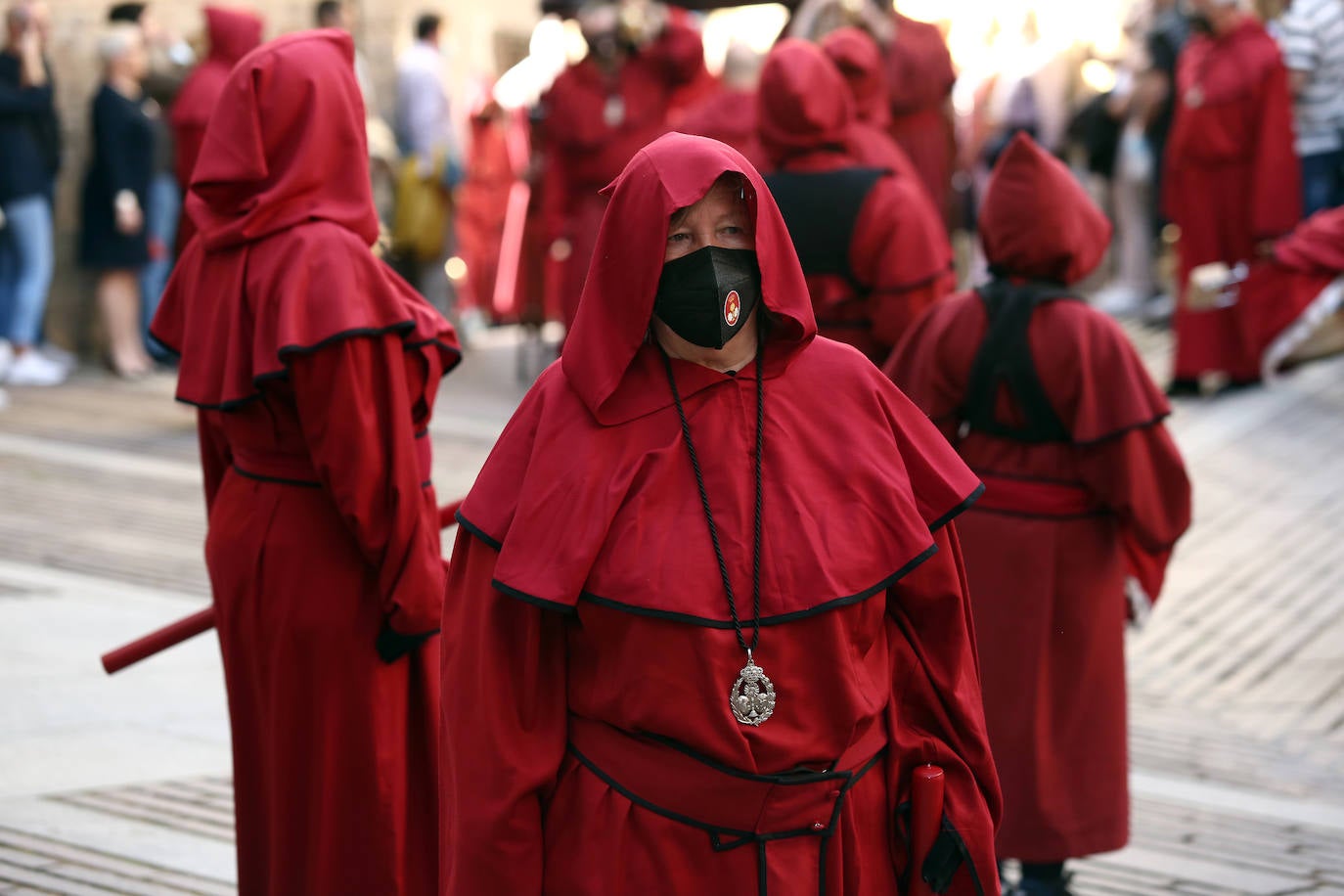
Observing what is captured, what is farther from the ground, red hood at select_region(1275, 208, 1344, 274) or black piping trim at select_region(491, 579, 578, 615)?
black piping trim at select_region(491, 579, 578, 615)

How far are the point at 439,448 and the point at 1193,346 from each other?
4816 millimetres

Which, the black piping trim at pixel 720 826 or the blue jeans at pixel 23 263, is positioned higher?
the black piping trim at pixel 720 826

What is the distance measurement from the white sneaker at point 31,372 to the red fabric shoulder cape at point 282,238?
885 centimetres

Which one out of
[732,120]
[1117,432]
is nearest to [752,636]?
[1117,432]

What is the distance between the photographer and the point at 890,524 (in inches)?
113

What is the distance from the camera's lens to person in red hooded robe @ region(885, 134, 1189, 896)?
4.86 m

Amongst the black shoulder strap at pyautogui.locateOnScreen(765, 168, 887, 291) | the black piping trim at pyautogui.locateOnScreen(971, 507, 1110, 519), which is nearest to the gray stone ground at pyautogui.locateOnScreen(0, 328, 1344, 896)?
the black piping trim at pyautogui.locateOnScreen(971, 507, 1110, 519)

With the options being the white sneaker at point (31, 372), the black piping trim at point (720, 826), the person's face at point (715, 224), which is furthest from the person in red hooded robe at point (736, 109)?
the black piping trim at point (720, 826)

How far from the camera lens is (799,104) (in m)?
6.34

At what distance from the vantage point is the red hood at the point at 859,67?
8.08 metres

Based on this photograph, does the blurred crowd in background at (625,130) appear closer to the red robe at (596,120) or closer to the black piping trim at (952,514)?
the red robe at (596,120)

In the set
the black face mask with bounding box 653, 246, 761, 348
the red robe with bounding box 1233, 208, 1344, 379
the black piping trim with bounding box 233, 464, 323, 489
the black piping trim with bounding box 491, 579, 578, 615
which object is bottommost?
the red robe with bounding box 1233, 208, 1344, 379

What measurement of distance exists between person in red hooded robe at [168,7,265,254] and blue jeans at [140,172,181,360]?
0.32 meters

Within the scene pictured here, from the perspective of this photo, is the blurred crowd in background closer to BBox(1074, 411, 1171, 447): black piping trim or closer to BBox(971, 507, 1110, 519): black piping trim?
BBox(971, 507, 1110, 519): black piping trim
